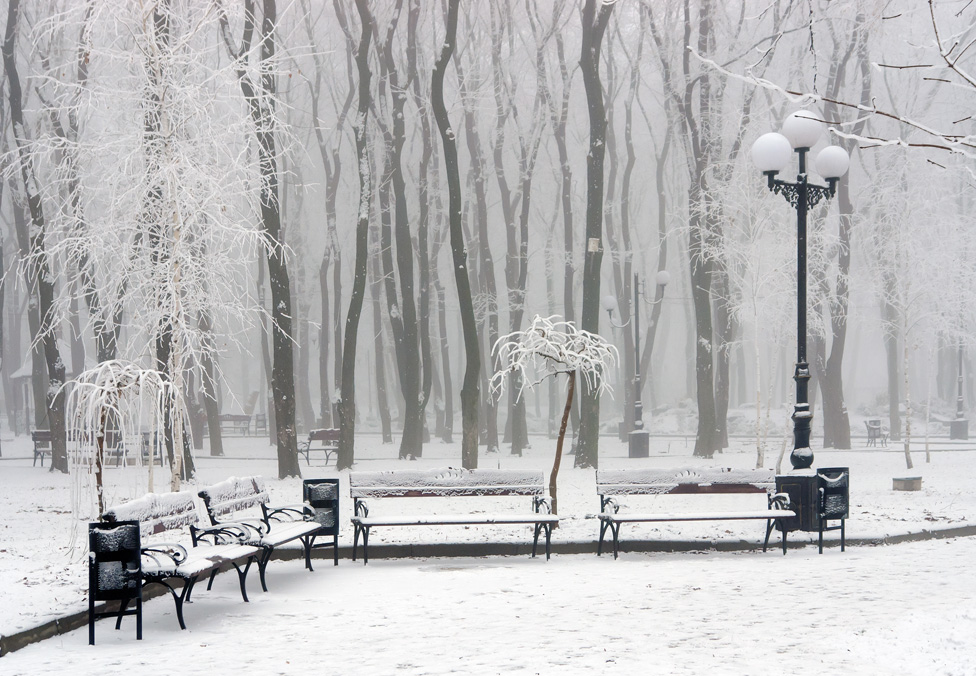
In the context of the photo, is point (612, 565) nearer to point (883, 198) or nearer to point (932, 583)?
point (932, 583)

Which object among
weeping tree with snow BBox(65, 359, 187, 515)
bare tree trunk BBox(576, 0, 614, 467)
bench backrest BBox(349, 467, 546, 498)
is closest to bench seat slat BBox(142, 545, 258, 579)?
weeping tree with snow BBox(65, 359, 187, 515)

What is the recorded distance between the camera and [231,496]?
31.7 feet

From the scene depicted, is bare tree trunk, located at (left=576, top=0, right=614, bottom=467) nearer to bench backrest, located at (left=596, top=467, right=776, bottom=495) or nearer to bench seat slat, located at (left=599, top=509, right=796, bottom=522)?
bench backrest, located at (left=596, top=467, right=776, bottom=495)

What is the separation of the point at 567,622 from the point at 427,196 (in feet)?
76.2

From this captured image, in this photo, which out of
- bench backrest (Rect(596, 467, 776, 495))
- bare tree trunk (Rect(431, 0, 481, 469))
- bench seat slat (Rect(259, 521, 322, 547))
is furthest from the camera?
bare tree trunk (Rect(431, 0, 481, 469))

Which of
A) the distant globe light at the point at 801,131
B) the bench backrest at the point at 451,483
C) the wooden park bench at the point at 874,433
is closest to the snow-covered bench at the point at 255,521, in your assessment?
the bench backrest at the point at 451,483

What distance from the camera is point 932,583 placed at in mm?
8859

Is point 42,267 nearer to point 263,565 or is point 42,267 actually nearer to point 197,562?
point 263,565

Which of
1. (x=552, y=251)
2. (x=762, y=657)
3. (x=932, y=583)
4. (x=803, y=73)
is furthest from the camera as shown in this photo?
(x=552, y=251)

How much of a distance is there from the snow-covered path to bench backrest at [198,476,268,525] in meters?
0.71

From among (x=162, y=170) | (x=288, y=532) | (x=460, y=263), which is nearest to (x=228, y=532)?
(x=288, y=532)

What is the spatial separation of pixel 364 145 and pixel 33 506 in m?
10.2

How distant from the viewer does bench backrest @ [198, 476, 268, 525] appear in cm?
908

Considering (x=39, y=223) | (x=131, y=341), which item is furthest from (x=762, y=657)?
(x=39, y=223)
